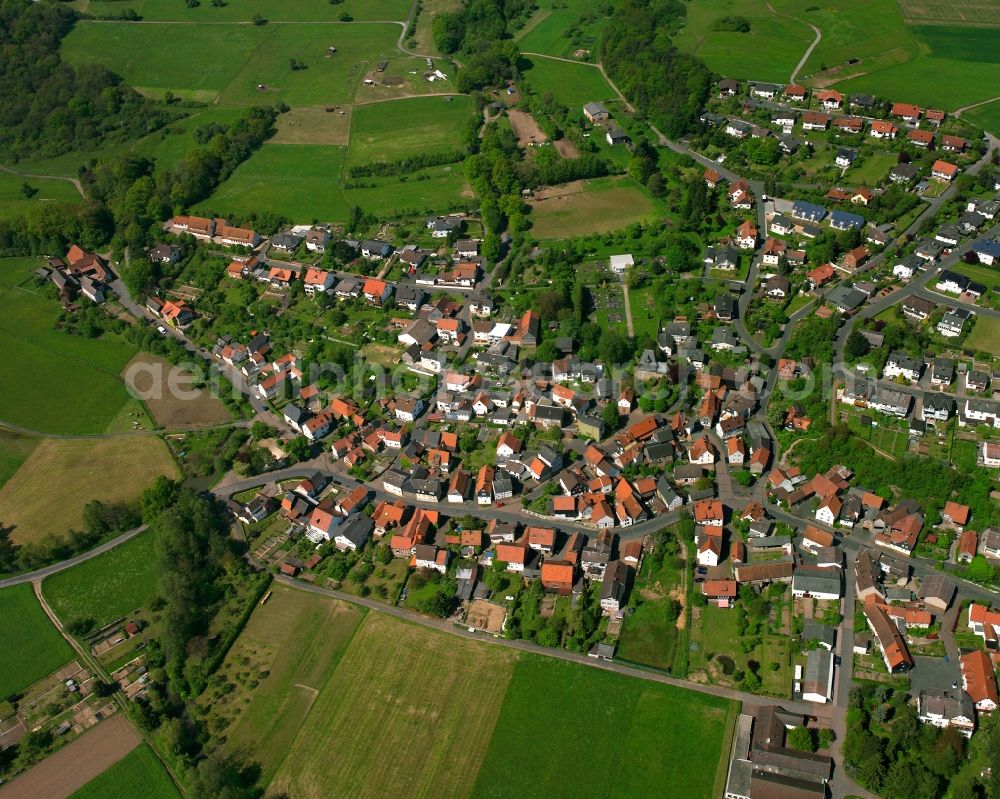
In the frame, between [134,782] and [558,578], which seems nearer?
[134,782]

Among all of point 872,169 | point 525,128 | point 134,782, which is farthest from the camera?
point 525,128

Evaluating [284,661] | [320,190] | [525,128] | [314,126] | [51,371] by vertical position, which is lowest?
[51,371]

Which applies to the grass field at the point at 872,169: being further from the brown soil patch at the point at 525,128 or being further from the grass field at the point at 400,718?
the grass field at the point at 400,718

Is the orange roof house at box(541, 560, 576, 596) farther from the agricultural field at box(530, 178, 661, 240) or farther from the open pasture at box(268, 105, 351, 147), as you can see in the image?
the open pasture at box(268, 105, 351, 147)

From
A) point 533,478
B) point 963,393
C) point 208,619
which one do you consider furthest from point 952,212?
point 208,619

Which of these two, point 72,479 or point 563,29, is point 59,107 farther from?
point 563,29

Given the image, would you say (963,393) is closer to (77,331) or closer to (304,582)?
(304,582)

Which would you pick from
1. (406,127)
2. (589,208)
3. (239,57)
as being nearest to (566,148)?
(589,208)
